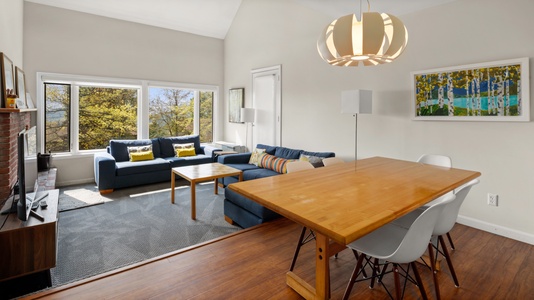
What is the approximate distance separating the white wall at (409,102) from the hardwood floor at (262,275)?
563 millimetres

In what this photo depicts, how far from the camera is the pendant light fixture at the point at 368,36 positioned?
5.88 feet

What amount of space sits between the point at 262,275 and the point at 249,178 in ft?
7.43

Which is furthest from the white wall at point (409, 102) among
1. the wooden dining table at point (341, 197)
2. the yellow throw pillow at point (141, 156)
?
the yellow throw pillow at point (141, 156)

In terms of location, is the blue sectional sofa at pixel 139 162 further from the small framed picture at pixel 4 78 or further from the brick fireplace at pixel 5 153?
the brick fireplace at pixel 5 153

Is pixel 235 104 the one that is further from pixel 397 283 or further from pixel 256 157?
pixel 397 283

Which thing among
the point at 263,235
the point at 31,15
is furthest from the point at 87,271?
the point at 31,15

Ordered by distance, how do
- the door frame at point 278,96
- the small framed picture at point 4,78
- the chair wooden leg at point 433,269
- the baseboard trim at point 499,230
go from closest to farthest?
the chair wooden leg at point 433,269 → the baseboard trim at point 499,230 → the small framed picture at point 4,78 → the door frame at point 278,96

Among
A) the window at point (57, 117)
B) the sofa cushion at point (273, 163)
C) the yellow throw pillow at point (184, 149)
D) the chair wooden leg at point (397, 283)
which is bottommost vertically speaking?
the chair wooden leg at point (397, 283)

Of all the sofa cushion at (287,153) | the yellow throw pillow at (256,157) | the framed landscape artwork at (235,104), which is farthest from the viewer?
the framed landscape artwork at (235,104)

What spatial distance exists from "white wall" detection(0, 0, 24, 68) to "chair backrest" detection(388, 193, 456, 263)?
433 cm

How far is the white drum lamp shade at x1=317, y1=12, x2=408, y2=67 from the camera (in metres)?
1.79

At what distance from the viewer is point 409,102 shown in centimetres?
360

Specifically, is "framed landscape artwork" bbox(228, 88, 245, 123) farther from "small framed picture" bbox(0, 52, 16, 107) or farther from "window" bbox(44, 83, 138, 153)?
"small framed picture" bbox(0, 52, 16, 107)

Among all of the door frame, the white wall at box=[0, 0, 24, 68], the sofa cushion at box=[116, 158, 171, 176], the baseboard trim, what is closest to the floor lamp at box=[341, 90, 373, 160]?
the baseboard trim
